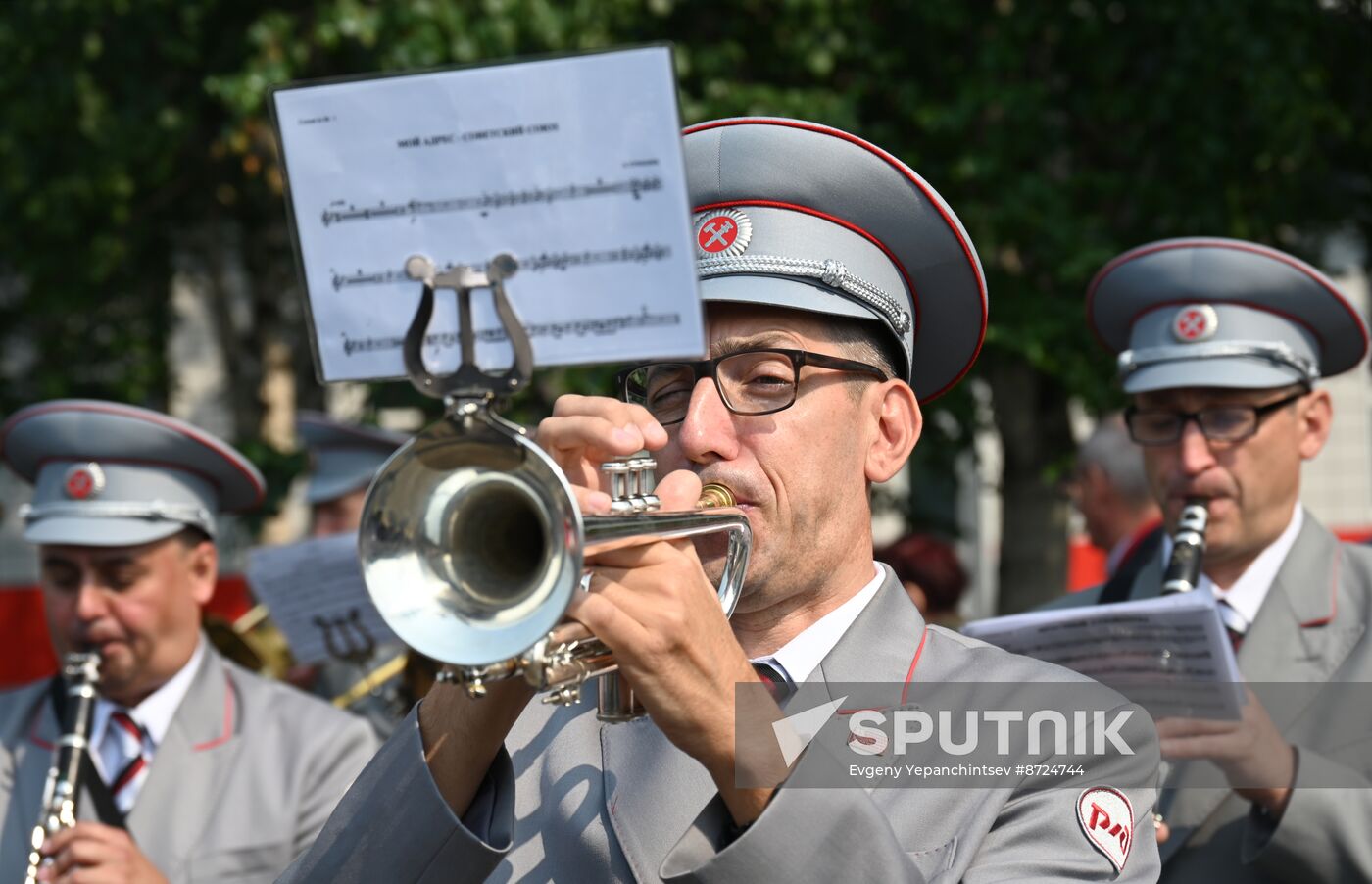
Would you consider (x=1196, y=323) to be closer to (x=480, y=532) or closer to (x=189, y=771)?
(x=480, y=532)

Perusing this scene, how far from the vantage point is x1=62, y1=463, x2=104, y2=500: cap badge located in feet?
16.3

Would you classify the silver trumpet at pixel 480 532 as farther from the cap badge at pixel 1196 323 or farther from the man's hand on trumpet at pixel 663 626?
the cap badge at pixel 1196 323

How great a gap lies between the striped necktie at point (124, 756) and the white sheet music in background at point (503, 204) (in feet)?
9.99

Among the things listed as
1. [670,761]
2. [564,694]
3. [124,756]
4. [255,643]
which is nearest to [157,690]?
[124,756]

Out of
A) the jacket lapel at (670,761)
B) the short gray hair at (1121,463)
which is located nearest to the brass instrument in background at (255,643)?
the short gray hair at (1121,463)

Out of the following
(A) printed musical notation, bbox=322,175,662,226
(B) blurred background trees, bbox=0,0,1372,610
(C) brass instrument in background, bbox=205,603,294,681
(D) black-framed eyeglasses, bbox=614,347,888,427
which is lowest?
(C) brass instrument in background, bbox=205,603,294,681

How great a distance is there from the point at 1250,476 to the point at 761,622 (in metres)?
1.88

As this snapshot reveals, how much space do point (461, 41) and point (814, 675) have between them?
5.82 m

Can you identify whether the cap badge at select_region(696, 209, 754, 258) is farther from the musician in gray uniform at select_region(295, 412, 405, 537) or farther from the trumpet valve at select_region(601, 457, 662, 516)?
the musician in gray uniform at select_region(295, 412, 405, 537)

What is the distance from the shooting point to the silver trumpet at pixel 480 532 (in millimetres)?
2037

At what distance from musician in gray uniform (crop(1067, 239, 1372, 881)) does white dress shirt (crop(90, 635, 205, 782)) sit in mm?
2529

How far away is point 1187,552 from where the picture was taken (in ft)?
13.4

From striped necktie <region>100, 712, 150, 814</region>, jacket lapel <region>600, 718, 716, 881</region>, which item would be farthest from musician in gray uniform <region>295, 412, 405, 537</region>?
jacket lapel <region>600, 718, 716, 881</region>

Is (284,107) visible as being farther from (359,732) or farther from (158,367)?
(158,367)
